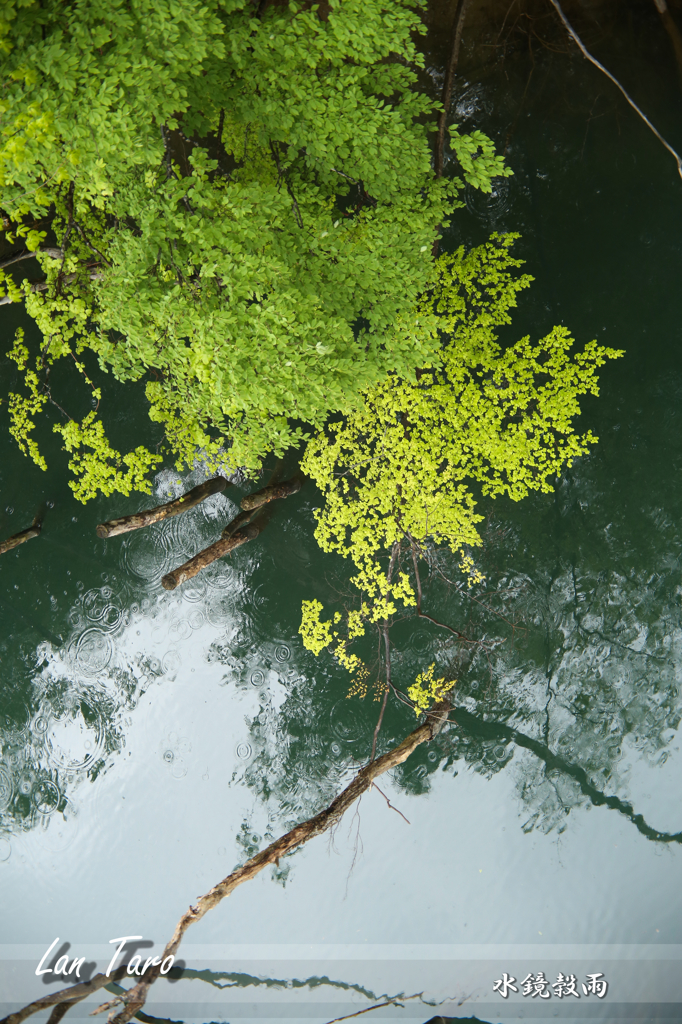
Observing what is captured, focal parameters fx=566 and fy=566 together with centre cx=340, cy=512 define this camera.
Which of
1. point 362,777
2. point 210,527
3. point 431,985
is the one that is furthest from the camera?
point 210,527

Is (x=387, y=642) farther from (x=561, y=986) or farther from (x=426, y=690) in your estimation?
(x=561, y=986)

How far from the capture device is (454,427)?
790 centimetres

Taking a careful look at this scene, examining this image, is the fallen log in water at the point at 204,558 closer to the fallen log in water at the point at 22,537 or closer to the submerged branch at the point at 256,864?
the submerged branch at the point at 256,864

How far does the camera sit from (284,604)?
32.5 feet

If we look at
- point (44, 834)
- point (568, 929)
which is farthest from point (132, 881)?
point (568, 929)

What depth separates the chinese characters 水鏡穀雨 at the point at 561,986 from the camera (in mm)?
8766

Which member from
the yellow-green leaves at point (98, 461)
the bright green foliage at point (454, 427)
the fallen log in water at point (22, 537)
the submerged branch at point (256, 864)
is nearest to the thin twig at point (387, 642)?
the bright green foliage at point (454, 427)

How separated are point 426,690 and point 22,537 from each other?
7745 millimetres

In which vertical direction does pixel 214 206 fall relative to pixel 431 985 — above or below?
above

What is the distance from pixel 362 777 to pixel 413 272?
21.4 feet

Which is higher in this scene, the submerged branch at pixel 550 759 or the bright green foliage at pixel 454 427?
the bright green foliage at pixel 454 427

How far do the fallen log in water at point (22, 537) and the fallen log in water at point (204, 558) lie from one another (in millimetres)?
3774

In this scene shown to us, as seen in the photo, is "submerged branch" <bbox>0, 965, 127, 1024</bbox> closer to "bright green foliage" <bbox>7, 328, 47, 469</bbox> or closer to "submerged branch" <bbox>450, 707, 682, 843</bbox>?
"submerged branch" <bbox>450, 707, 682, 843</bbox>

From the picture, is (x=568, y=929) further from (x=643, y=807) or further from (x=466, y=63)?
(x=466, y=63)
